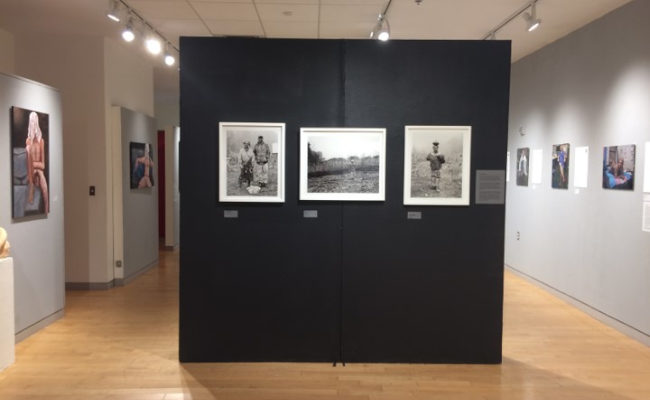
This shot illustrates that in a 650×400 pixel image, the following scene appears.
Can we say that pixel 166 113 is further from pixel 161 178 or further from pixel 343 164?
pixel 343 164

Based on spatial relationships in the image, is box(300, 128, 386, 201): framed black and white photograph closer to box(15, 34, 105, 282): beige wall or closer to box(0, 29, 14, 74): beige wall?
box(15, 34, 105, 282): beige wall

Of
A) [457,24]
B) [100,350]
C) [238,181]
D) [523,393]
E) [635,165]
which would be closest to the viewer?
[523,393]

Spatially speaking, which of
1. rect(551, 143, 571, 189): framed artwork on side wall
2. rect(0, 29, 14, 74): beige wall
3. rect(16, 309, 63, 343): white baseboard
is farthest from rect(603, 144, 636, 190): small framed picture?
rect(0, 29, 14, 74): beige wall

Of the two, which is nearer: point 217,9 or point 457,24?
point 217,9

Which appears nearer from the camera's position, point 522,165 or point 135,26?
point 135,26

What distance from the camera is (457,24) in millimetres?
6672

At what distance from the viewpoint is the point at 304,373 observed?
14.5ft

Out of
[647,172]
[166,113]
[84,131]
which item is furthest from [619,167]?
[166,113]

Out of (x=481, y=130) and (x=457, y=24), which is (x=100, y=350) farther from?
(x=457, y=24)

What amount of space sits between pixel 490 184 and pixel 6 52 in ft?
22.5

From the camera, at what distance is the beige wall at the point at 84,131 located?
289 inches

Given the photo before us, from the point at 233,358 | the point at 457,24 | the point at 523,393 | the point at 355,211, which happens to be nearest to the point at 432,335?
the point at 523,393

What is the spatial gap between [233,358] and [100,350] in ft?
4.75

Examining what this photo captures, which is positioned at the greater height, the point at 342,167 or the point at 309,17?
the point at 309,17
